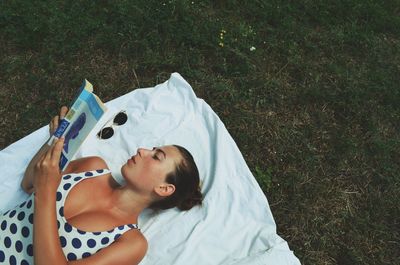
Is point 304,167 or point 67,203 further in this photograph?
point 304,167

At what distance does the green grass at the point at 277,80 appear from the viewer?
3.70m

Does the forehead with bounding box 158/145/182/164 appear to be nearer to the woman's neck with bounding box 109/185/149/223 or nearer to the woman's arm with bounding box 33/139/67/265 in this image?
the woman's neck with bounding box 109/185/149/223

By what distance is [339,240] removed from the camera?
354 cm

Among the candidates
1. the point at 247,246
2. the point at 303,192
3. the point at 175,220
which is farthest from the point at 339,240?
the point at 175,220

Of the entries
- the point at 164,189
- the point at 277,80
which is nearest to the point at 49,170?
the point at 164,189

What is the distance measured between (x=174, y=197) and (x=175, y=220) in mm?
255

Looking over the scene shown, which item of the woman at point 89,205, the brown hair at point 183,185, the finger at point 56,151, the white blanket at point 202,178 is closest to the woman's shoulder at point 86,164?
the woman at point 89,205

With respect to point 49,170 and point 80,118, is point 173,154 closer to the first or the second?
point 80,118

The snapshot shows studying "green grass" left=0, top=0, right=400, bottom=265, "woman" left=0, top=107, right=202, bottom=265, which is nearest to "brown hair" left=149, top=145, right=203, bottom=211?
"woman" left=0, top=107, right=202, bottom=265

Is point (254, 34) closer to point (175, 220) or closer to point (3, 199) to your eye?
point (175, 220)

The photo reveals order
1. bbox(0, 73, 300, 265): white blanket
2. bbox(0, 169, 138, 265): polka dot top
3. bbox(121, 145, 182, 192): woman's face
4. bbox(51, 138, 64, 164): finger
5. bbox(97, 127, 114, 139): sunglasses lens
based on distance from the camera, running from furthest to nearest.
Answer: bbox(97, 127, 114, 139): sunglasses lens, bbox(0, 73, 300, 265): white blanket, bbox(121, 145, 182, 192): woman's face, bbox(0, 169, 138, 265): polka dot top, bbox(51, 138, 64, 164): finger

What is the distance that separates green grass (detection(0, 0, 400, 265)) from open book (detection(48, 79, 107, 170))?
1.44 metres

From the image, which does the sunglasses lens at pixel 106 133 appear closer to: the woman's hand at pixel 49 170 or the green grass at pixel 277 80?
the green grass at pixel 277 80

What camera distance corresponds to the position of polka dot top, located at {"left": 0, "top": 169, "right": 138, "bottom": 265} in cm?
269
